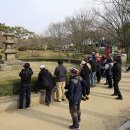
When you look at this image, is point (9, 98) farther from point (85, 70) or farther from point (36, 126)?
point (85, 70)

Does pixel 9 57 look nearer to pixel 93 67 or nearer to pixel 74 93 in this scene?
pixel 93 67

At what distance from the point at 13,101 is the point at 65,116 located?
210 cm

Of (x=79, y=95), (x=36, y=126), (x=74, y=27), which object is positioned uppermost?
(x=74, y=27)

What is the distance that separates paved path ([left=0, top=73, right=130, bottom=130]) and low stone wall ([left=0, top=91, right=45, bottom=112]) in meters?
0.22

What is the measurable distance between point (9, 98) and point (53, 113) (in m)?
1.77

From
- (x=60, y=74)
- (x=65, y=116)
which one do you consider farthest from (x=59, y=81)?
(x=65, y=116)

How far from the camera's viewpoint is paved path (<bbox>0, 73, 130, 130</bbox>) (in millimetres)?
8512

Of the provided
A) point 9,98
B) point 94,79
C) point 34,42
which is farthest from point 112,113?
point 34,42

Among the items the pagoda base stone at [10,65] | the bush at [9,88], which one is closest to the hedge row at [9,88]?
the bush at [9,88]

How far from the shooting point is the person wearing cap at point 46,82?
10977 millimetres

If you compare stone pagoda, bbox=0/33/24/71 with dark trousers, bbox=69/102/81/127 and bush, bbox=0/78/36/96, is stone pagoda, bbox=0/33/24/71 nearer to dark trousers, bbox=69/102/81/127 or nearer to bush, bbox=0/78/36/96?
bush, bbox=0/78/36/96

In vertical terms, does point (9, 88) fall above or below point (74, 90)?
below

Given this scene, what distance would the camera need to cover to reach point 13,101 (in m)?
10.4

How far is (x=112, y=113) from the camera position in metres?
10.0
